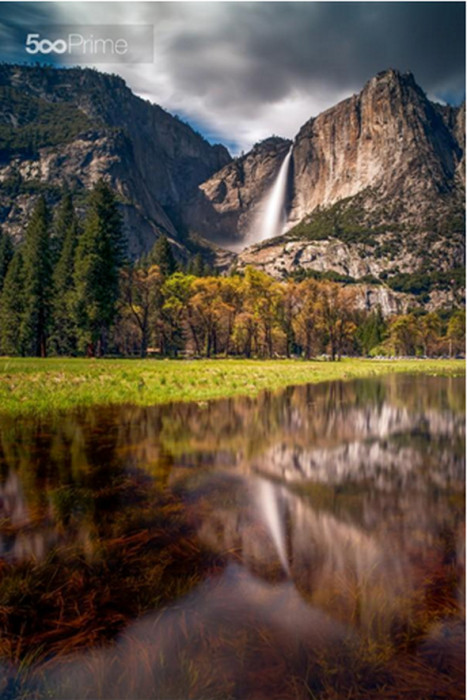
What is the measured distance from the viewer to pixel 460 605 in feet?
12.2

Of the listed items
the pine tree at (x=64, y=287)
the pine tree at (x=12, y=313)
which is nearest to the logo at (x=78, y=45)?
the pine tree at (x=64, y=287)

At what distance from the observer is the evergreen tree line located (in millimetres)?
50562

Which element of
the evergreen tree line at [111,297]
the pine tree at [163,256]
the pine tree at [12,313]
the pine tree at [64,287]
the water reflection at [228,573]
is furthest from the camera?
the pine tree at [163,256]

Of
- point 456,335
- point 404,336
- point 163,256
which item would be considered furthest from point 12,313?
point 456,335

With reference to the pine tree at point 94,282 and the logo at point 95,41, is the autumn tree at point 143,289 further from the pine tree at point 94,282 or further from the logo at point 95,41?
the logo at point 95,41

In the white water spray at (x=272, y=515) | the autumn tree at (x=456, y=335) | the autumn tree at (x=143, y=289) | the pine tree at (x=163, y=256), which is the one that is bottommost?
the white water spray at (x=272, y=515)

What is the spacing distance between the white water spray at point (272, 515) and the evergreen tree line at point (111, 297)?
44932 mm

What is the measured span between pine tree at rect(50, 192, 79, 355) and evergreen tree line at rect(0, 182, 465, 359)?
0.16 meters

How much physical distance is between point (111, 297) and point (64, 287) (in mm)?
11750

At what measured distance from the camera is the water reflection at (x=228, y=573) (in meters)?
2.93

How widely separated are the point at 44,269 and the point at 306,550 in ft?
188

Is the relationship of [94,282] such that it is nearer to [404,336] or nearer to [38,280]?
[38,280]

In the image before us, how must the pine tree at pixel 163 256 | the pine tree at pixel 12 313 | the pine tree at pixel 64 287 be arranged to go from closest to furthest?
1. the pine tree at pixel 64 287
2. the pine tree at pixel 12 313
3. the pine tree at pixel 163 256

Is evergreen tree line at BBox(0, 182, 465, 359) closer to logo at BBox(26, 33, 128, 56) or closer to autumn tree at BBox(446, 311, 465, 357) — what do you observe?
logo at BBox(26, 33, 128, 56)
